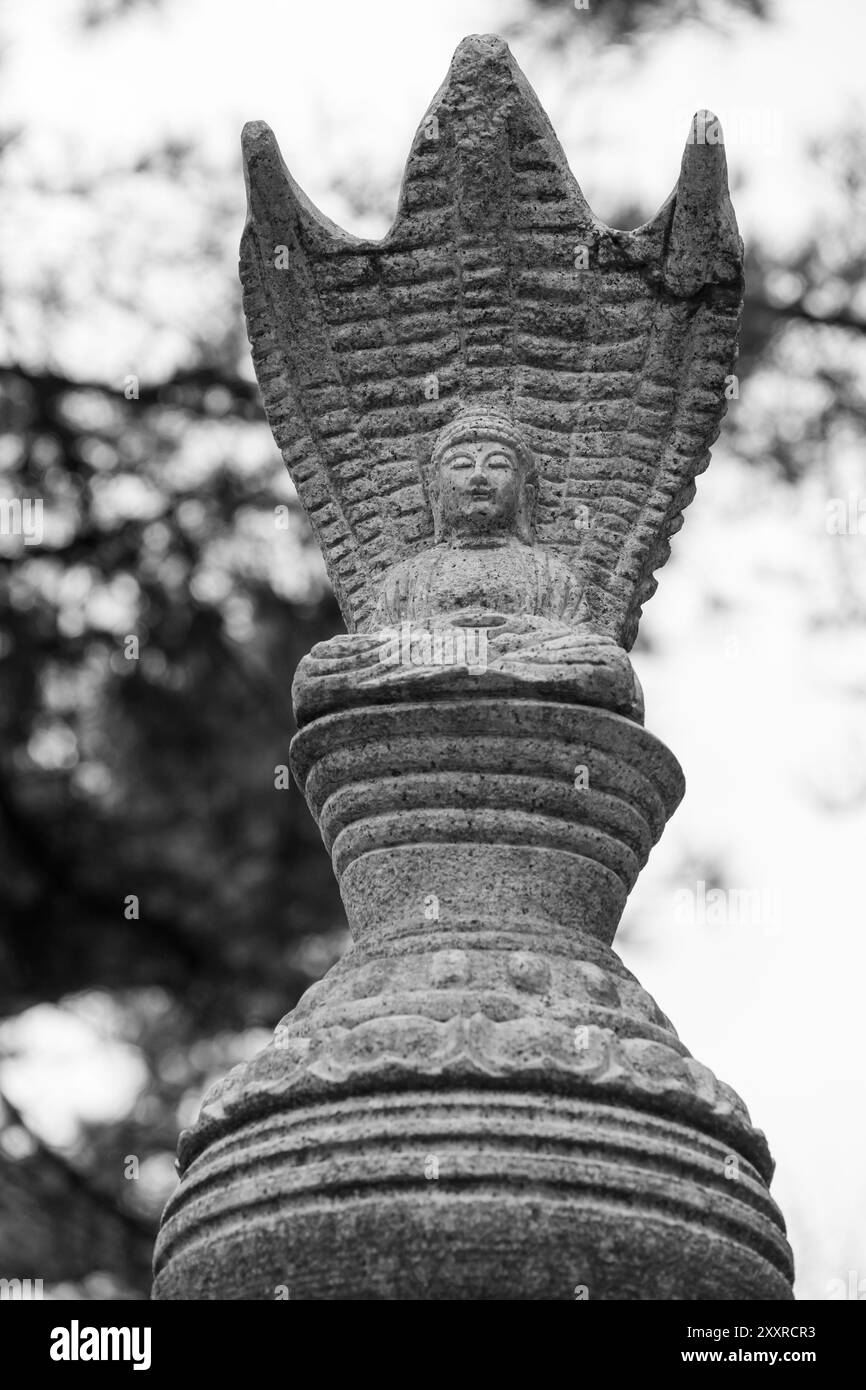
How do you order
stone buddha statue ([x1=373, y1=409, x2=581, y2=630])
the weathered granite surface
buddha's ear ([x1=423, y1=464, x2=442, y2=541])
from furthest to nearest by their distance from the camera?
buddha's ear ([x1=423, y1=464, x2=442, y2=541]), stone buddha statue ([x1=373, y1=409, x2=581, y2=630]), the weathered granite surface

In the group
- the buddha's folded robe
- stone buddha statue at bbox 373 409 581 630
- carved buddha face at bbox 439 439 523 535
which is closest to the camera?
the buddha's folded robe

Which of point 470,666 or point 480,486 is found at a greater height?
point 480,486

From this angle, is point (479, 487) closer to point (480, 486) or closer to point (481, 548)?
point (480, 486)

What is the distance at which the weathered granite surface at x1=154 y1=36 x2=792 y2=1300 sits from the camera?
2.94 metres

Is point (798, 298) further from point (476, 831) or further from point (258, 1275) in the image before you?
point (258, 1275)

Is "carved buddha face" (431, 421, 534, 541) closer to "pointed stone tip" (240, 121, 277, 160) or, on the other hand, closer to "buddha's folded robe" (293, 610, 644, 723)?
"buddha's folded robe" (293, 610, 644, 723)

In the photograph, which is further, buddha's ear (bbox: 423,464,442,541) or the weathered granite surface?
buddha's ear (bbox: 423,464,442,541)

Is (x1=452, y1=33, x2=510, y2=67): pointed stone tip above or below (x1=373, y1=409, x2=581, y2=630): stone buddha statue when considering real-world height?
above

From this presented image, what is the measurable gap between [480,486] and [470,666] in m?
0.56

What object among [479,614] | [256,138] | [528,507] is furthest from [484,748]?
[256,138]

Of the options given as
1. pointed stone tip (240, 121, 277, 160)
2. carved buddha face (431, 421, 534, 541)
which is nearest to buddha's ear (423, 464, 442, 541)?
carved buddha face (431, 421, 534, 541)

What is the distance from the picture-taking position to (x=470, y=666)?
11.3ft
